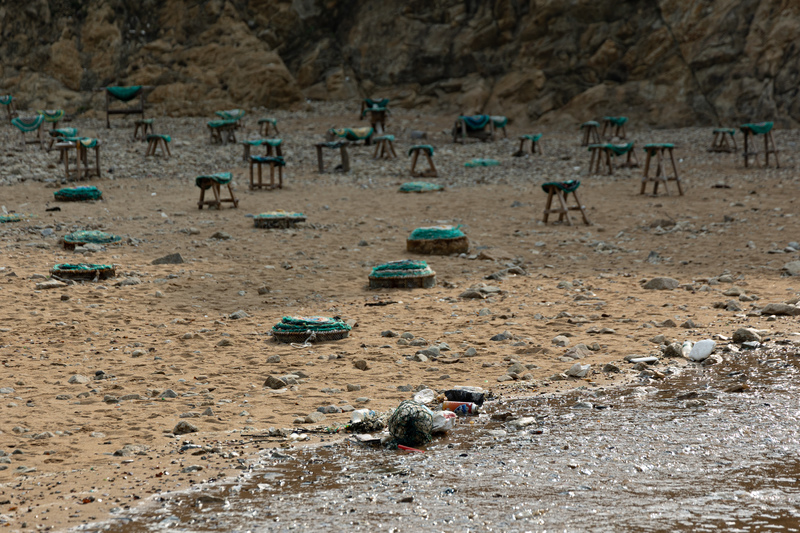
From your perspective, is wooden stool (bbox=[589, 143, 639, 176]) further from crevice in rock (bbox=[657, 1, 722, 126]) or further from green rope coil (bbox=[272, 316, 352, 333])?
green rope coil (bbox=[272, 316, 352, 333])

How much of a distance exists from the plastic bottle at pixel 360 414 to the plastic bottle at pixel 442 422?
371 millimetres

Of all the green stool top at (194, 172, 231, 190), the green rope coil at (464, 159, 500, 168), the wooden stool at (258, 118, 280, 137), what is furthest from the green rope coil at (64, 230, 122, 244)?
the wooden stool at (258, 118, 280, 137)

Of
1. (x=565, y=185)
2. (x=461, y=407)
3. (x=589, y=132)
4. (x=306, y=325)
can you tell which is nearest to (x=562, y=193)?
(x=565, y=185)

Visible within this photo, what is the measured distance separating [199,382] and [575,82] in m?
21.7

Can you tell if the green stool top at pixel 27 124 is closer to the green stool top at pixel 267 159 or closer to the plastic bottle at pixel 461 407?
the green stool top at pixel 267 159

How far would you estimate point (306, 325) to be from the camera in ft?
18.4

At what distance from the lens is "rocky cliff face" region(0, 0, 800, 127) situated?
74.4 feet

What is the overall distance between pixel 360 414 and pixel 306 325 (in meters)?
1.63

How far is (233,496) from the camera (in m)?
3.21

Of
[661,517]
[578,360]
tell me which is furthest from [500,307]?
[661,517]

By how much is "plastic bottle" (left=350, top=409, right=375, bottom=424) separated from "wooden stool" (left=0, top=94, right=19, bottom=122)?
20548 millimetres

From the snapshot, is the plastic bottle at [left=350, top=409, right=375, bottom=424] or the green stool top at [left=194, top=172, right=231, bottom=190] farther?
the green stool top at [left=194, top=172, right=231, bottom=190]

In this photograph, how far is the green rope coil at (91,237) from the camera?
877cm

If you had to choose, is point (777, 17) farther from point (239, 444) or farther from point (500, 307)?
point (239, 444)
